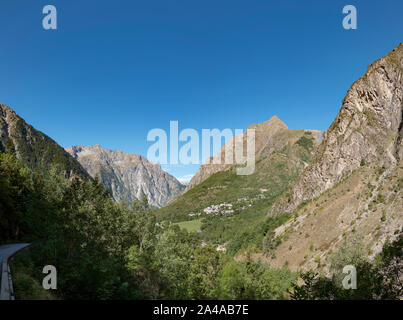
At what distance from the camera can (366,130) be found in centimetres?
4906

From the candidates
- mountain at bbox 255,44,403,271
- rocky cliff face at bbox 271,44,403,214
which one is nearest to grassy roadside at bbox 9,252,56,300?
mountain at bbox 255,44,403,271

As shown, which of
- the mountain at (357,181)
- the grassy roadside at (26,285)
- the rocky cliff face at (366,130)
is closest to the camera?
the grassy roadside at (26,285)

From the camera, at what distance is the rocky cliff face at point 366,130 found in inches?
1648

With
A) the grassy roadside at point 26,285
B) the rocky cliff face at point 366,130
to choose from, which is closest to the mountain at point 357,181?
the rocky cliff face at point 366,130

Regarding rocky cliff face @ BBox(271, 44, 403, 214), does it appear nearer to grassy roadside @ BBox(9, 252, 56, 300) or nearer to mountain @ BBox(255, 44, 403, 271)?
mountain @ BBox(255, 44, 403, 271)

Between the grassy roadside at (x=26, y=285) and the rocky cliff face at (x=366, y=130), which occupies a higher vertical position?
the rocky cliff face at (x=366, y=130)

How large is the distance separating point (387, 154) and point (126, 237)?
47.0 m

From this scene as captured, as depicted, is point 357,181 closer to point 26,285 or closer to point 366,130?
point 366,130

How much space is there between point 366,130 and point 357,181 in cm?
1325

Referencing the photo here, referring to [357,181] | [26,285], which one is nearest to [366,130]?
[357,181]

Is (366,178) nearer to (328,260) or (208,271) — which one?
(328,260)

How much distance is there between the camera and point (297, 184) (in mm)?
71312

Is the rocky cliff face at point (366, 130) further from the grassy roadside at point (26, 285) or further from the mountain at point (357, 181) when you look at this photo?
the grassy roadside at point (26, 285)
